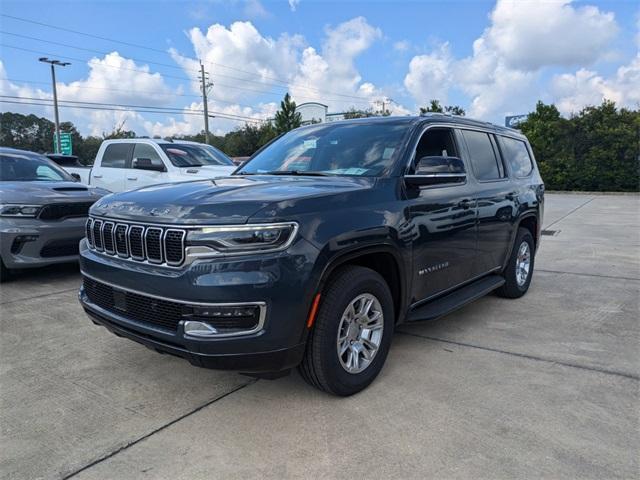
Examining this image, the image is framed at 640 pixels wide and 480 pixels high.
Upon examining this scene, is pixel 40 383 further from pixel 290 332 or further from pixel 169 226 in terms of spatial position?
pixel 290 332

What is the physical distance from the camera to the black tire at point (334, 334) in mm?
2963

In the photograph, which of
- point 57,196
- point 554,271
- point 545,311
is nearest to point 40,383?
point 57,196

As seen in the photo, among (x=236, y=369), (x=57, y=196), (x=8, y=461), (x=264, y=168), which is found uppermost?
(x=264, y=168)

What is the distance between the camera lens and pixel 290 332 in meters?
2.77

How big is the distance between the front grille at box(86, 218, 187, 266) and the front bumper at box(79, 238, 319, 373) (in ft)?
0.27

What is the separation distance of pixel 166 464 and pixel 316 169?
241 cm

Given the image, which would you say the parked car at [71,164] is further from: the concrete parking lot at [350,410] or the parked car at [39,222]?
the concrete parking lot at [350,410]

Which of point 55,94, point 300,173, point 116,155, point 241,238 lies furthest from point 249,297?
point 55,94

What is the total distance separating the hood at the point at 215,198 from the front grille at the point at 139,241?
0.21ft

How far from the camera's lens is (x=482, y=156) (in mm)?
4926

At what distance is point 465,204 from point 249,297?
7.94 ft

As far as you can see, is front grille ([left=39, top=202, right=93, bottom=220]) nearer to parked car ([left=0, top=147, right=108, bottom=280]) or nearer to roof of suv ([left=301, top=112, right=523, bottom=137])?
parked car ([left=0, top=147, right=108, bottom=280])

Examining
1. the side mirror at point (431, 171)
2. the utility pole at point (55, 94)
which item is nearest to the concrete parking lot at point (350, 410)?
the side mirror at point (431, 171)

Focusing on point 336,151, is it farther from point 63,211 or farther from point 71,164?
point 71,164
